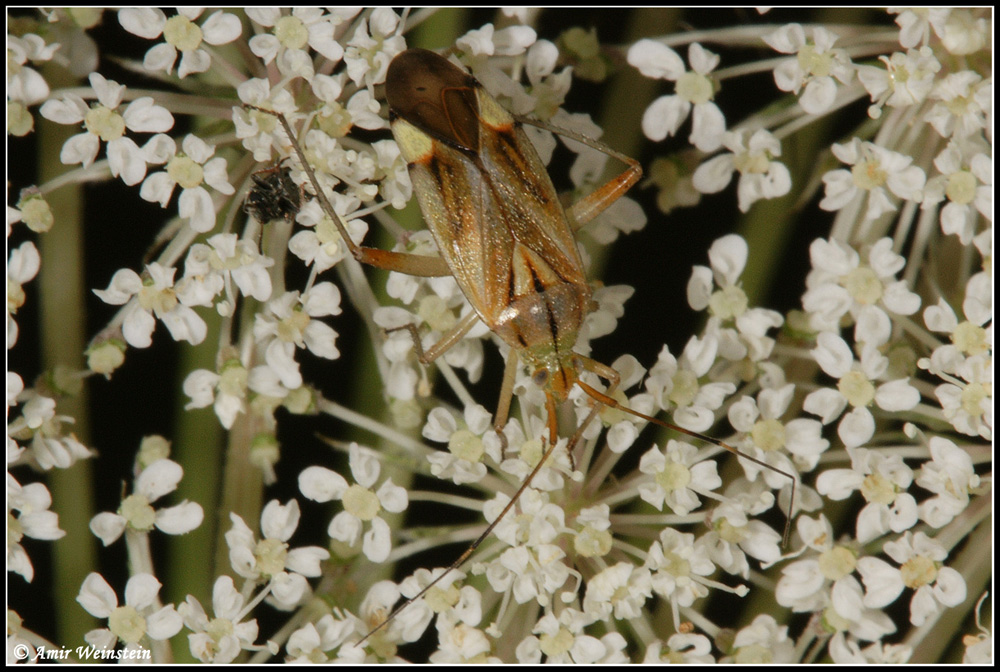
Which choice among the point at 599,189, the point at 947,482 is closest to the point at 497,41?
the point at 599,189

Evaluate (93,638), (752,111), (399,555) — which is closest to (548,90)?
(752,111)

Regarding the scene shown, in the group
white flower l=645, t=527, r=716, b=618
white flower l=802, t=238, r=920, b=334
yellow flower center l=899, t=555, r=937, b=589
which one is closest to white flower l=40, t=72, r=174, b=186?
white flower l=645, t=527, r=716, b=618

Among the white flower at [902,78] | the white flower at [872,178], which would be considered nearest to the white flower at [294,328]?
the white flower at [872,178]

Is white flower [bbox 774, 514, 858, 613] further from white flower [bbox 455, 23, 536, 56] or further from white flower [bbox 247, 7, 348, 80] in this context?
white flower [bbox 247, 7, 348, 80]

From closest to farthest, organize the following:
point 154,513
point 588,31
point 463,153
A: point 463,153 < point 154,513 < point 588,31

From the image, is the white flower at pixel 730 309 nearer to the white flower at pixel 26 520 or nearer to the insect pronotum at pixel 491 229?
the insect pronotum at pixel 491 229

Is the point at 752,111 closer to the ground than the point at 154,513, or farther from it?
farther from it

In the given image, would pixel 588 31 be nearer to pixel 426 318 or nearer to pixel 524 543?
pixel 426 318
